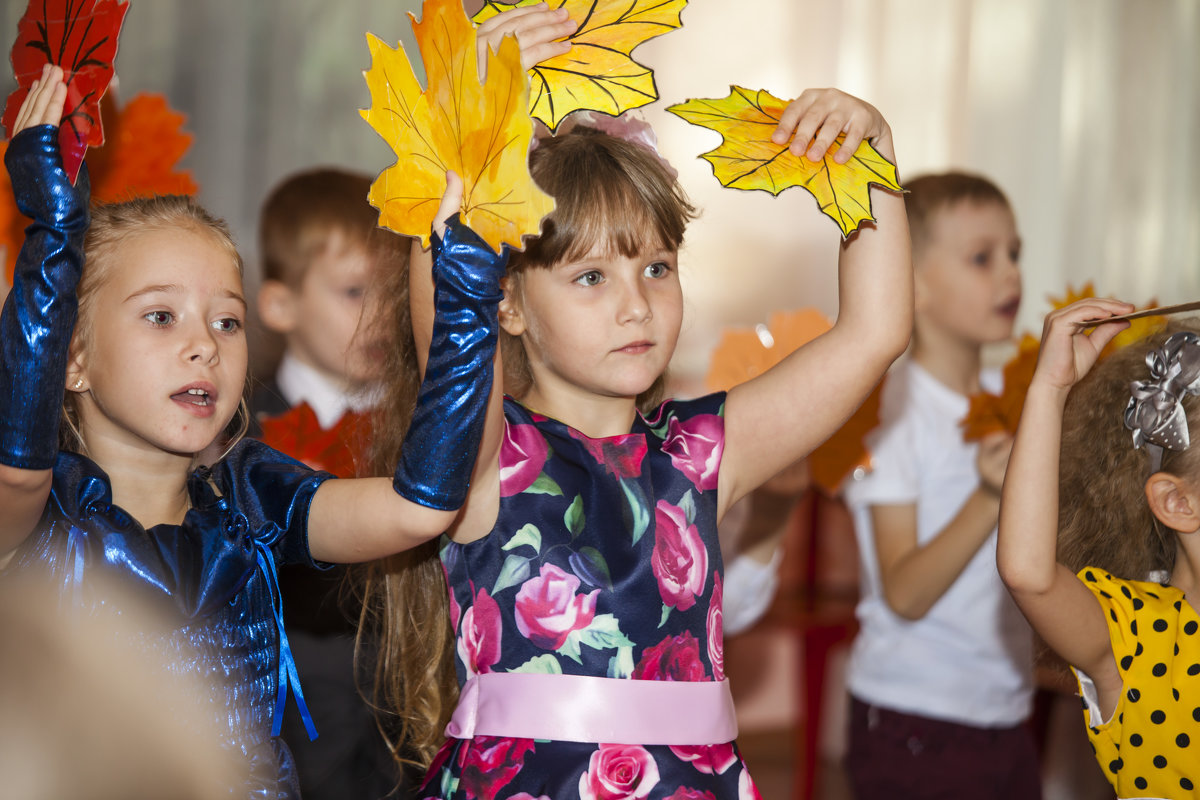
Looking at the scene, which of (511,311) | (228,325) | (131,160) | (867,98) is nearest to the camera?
(228,325)

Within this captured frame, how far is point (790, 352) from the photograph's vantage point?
6.15ft

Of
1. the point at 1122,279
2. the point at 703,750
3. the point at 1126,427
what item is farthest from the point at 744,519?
the point at 1122,279

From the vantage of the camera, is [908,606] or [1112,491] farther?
[908,606]

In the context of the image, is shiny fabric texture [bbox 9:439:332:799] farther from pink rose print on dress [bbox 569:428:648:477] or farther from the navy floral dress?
pink rose print on dress [bbox 569:428:648:477]

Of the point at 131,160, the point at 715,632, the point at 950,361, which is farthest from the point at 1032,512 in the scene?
the point at 131,160

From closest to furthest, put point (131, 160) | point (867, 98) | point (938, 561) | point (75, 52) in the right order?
1. point (75, 52)
2. point (131, 160)
3. point (938, 561)
4. point (867, 98)

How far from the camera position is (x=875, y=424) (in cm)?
194

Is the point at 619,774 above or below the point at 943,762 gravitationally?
above

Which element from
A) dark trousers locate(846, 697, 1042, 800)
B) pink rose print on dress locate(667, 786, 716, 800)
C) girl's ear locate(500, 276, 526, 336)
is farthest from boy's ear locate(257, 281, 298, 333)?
pink rose print on dress locate(667, 786, 716, 800)

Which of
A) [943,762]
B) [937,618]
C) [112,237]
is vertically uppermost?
[112,237]

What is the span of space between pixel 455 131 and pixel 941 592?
3.85ft

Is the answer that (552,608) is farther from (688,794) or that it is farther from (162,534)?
(162,534)

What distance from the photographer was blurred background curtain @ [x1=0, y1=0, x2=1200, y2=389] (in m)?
3.14

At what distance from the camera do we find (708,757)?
3.63 feet
